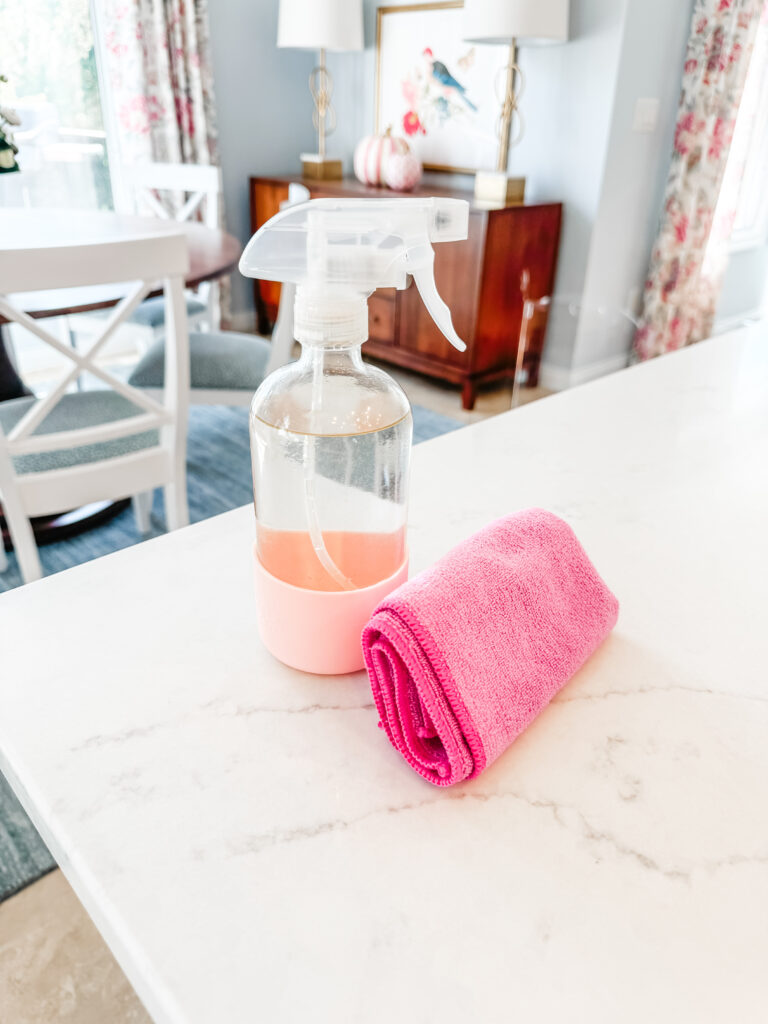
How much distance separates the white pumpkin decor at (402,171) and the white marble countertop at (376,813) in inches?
113

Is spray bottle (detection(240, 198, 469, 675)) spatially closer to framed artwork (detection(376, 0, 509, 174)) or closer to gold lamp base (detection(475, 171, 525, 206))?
gold lamp base (detection(475, 171, 525, 206))

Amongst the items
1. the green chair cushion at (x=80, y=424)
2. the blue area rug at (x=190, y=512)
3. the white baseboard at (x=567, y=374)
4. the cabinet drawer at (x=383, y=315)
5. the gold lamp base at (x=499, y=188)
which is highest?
the gold lamp base at (x=499, y=188)

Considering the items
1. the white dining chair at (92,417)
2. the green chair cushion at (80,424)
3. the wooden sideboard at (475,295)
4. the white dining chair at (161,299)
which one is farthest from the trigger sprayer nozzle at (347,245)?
the wooden sideboard at (475,295)

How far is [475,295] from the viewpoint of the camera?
110 inches

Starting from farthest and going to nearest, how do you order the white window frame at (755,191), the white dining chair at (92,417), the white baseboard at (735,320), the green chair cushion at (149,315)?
the white baseboard at (735,320) → the white window frame at (755,191) → the green chair cushion at (149,315) → the white dining chair at (92,417)

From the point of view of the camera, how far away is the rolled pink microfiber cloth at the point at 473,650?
0.38 meters

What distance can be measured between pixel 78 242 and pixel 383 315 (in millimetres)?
1820

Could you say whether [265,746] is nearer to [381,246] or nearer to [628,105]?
[381,246]

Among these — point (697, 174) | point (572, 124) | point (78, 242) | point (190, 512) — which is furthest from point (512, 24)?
point (190, 512)

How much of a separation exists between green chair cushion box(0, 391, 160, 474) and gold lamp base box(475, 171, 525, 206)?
1.82m

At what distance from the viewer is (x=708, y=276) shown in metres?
3.60

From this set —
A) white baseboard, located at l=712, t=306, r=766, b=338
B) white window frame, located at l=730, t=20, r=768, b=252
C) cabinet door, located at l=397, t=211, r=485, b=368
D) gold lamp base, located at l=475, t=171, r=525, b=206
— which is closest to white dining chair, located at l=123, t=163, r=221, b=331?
cabinet door, located at l=397, t=211, r=485, b=368

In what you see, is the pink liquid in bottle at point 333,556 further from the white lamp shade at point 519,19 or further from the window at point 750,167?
the window at point 750,167

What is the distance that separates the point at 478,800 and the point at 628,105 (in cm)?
311
